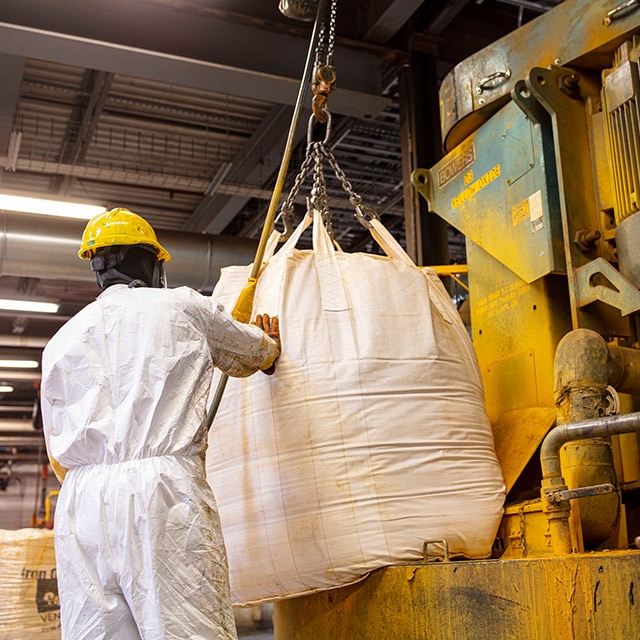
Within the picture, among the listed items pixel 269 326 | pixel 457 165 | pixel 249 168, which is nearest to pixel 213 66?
pixel 249 168

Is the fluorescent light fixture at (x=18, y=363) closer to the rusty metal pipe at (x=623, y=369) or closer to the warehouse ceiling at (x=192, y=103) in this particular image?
the warehouse ceiling at (x=192, y=103)

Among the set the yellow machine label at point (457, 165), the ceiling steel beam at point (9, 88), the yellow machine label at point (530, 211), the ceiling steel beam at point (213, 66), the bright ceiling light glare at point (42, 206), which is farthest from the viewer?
the bright ceiling light glare at point (42, 206)

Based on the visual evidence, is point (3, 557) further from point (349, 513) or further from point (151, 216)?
point (151, 216)

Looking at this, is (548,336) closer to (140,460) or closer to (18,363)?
(140,460)

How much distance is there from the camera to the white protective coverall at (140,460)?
2523 millimetres

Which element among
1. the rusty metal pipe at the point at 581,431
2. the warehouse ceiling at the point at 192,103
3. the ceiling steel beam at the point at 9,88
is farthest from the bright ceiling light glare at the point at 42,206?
the rusty metal pipe at the point at 581,431

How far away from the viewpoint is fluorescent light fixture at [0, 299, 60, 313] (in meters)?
11.1

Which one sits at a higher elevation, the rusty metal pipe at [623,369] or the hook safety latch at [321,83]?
the hook safety latch at [321,83]

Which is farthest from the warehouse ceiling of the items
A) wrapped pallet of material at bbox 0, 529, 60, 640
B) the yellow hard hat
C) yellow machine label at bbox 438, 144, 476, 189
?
the yellow hard hat

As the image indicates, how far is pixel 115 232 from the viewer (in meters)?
3.00

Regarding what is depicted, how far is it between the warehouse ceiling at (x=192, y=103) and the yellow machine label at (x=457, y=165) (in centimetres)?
300

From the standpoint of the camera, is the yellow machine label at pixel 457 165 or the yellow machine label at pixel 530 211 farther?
the yellow machine label at pixel 457 165

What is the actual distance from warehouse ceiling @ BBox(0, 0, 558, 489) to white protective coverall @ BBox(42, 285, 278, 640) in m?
4.00

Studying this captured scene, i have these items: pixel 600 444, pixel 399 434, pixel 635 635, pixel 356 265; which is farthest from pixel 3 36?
pixel 635 635
